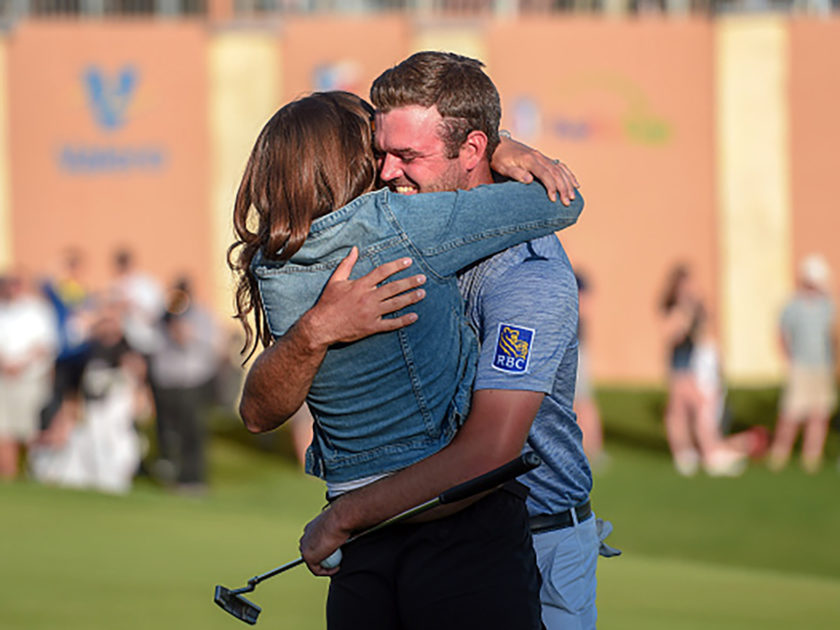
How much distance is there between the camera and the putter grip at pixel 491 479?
2.82 m

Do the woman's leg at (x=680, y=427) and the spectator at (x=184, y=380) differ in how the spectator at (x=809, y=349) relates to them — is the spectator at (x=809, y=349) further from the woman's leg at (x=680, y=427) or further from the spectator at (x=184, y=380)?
the spectator at (x=184, y=380)

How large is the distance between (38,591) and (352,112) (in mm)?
6072

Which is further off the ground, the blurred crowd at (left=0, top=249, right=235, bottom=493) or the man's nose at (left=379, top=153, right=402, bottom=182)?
the man's nose at (left=379, top=153, right=402, bottom=182)

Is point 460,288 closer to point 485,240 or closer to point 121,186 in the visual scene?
point 485,240

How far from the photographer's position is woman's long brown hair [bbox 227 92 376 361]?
296 cm

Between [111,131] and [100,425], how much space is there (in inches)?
437

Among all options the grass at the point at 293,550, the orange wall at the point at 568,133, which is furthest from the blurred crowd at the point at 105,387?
the orange wall at the point at 568,133

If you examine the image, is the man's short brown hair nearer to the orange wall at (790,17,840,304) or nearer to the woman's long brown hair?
the woman's long brown hair

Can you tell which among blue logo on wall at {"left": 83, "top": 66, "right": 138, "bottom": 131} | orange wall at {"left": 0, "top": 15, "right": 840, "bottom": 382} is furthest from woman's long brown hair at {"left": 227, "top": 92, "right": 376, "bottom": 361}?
blue logo on wall at {"left": 83, "top": 66, "right": 138, "bottom": 131}

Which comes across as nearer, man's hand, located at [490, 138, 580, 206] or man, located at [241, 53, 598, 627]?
man, located at [241, 53, 598, 627]

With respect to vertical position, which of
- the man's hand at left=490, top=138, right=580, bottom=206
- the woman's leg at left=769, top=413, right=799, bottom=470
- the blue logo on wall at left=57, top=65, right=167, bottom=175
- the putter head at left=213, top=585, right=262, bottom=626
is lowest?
the woman's leg at left=769, top=413, right=799, bottom=470

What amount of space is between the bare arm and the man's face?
540 millimetres

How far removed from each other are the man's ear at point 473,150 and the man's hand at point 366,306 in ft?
1.17

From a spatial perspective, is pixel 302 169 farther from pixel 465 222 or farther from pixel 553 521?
pixel 553 521
